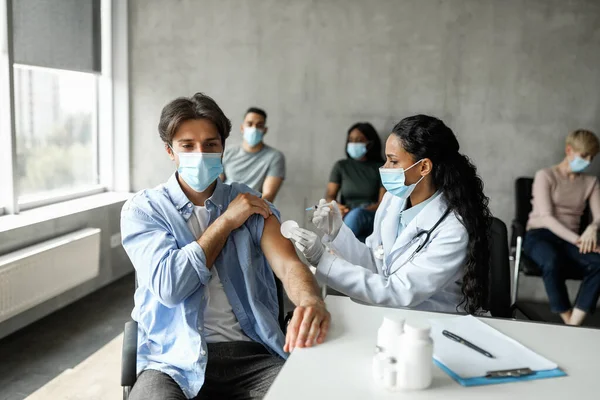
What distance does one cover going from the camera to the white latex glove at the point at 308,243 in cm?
182

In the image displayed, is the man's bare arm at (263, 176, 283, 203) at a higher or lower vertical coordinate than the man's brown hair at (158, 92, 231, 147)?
lower

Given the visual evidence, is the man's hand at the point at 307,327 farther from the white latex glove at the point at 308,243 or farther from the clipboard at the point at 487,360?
the white latex glove at the point at 308,243

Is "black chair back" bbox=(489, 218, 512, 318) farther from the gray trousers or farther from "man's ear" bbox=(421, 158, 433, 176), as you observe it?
the gray trousers

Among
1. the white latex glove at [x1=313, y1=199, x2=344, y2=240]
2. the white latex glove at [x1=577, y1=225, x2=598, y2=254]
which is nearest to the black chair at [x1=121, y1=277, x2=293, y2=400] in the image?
the white latex glove at [x1=313, y1=199, x2=344, y2=240]

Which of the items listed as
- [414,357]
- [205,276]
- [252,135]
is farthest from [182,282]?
[252,135]

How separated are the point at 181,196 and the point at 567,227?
2.82 meters

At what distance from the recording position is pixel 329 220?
7.30ft

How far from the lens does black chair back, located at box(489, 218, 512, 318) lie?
1892 millimetres

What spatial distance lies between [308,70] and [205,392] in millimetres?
3067

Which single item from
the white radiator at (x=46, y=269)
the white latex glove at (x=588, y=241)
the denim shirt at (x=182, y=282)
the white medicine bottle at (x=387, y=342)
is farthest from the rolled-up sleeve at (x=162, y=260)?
the white latex glove at (x=588, y=241)

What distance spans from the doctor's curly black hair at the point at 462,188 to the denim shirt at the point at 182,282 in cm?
62

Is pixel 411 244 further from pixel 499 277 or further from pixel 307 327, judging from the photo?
pixel 307 327

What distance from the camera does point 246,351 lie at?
1603 millimetres

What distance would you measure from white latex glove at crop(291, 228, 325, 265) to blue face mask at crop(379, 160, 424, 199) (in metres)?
0.35
